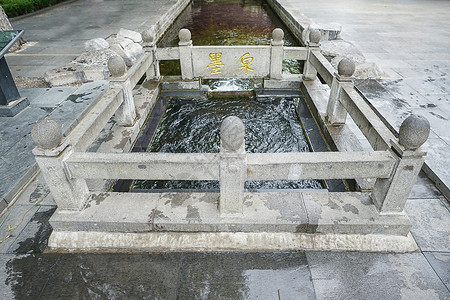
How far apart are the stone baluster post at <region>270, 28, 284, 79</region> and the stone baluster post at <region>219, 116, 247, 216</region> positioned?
485cm

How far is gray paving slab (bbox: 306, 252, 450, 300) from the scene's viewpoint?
2.92 metres

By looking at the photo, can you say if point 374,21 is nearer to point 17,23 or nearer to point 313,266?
point 313,266

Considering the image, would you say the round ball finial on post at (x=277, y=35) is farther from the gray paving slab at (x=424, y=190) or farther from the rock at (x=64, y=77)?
the rock at (x=64, y=77)

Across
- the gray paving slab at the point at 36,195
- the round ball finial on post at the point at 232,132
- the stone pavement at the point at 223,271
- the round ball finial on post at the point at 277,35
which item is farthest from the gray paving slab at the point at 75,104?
the round ball finial on post at the point at 277,35

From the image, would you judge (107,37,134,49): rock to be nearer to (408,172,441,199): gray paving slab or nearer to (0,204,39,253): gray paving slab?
(0,204,39,253): gray paving slab

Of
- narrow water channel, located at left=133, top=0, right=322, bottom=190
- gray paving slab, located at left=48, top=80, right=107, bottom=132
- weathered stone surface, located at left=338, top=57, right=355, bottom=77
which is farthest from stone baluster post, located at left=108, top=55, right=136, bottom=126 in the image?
weathered stone surface, located at left=338, top=57, right=355, bottom=77

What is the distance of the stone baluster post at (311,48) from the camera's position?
6.72 meters

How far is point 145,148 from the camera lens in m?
5.64

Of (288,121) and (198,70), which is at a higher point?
(198,70)

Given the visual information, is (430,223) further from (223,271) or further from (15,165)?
(15,165)

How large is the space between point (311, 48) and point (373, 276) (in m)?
5.52

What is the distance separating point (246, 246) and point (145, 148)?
3167mm

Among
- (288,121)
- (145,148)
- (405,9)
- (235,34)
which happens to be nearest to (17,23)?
(235,34)

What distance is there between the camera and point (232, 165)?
3.04 meters
